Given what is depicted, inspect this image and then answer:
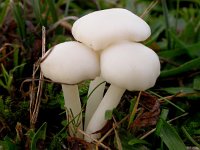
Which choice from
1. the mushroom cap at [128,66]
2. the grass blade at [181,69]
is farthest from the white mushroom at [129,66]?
the grass blade at [181,69]

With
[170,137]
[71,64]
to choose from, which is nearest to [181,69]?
[170,137]

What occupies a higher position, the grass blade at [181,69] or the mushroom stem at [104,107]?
the mushroom stem at [104,107]

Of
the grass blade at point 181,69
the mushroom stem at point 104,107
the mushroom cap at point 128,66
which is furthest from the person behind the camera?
the grass blade at point 181,69

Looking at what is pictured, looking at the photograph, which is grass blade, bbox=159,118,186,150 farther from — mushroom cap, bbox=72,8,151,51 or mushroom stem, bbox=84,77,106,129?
mushroom cap, bbox=72,8,151,51

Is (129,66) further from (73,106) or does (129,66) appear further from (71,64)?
(73,106)

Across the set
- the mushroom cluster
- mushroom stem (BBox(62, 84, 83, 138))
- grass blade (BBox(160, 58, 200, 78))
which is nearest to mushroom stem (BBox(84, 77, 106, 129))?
mushroom stem (BBox(62, 84, 83, 138))

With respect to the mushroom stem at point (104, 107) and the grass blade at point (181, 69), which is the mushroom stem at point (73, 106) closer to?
the mushroom stem at point (104, 107)

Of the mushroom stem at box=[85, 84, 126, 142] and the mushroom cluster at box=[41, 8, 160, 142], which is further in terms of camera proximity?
the mushroom stem at box=[85, 84, 126, 142]
